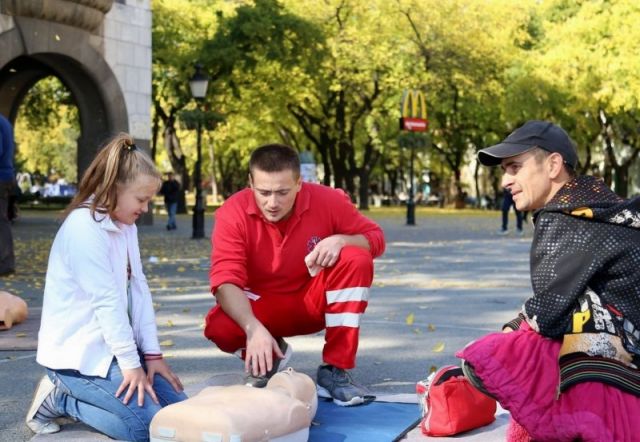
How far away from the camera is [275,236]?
5.91 meters

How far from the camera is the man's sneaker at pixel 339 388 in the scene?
19.2 ft

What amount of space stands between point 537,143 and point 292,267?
192 cm

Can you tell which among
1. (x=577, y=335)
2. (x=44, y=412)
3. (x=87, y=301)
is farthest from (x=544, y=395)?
(x=44, y=412)

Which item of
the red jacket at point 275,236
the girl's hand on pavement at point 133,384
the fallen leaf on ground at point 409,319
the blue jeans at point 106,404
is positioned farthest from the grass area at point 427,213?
the girl's hand on pavement at point 133,384

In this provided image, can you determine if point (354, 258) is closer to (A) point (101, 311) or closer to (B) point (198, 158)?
(A) point (101, 311)

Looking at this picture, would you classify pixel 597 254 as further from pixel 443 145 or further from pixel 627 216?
pixel 443 145

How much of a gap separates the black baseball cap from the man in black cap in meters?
0.15

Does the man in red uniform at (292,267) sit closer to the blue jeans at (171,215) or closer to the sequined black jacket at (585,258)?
the sequined black jacket at (585,258)

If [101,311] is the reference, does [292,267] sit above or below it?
above

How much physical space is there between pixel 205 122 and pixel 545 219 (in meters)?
21.2

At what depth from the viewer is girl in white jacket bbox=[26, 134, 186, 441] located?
4.86 m

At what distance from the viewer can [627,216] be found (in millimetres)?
4262

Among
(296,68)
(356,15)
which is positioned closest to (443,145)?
(356,15)

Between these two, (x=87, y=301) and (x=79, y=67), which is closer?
(x=87, y=301)
